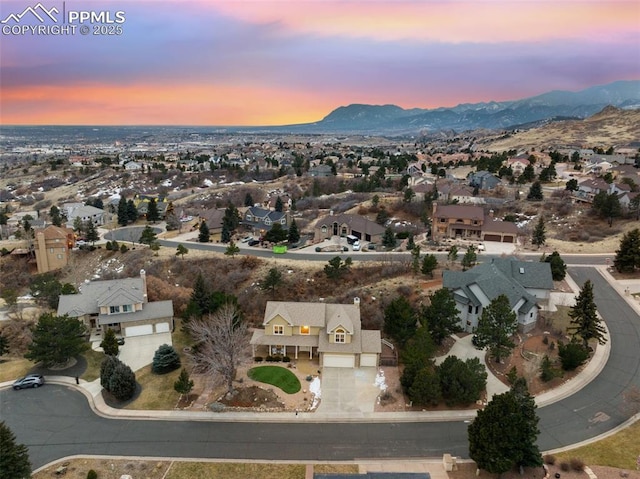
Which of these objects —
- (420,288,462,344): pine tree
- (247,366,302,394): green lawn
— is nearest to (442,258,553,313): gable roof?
(420,288,462,344): pine tree

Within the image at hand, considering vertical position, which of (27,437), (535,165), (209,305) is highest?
(535,165)

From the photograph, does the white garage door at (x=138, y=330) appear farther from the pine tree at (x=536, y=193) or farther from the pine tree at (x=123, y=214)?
the pine tree at (x=536, y=193)

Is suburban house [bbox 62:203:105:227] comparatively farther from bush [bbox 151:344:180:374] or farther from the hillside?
the hillside

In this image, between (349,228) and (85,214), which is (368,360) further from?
(85,214)

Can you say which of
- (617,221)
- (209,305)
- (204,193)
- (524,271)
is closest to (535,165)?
(617,221)

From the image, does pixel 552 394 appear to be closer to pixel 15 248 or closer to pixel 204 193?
pixel 15 248

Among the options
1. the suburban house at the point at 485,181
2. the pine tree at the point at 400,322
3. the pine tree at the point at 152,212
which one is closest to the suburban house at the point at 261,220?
the pine tree at the point at 152,212

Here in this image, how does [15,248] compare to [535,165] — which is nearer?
[15,248]
